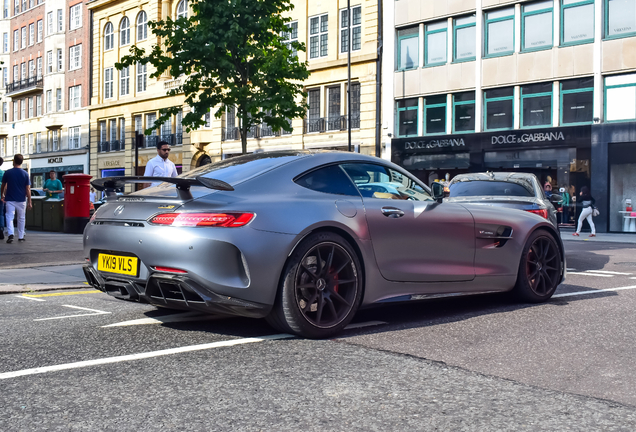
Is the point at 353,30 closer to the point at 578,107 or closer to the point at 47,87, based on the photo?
the point at 578,107

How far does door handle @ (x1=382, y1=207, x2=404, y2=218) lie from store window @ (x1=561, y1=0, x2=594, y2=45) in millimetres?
22606

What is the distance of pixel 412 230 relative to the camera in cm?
573

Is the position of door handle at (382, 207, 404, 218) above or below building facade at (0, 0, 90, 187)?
below

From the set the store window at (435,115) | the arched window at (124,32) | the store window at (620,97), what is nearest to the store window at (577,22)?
the store window at (620,97)

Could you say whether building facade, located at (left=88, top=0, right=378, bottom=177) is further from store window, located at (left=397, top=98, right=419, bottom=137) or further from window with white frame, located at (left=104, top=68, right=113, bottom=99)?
store window, located at (left=397, top=98, right=419, bottom=137)

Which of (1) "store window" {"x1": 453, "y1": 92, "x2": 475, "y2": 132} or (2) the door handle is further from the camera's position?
(1) "store window" {"x1": 453, "y1": 92, "x2": 475, "y2": 132}

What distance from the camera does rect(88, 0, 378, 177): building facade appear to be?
3234 centimetres

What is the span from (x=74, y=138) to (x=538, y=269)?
50.3 meters

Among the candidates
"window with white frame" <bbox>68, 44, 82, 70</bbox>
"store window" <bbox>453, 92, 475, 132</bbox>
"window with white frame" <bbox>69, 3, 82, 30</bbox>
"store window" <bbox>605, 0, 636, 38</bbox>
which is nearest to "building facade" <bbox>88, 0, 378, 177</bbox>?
"window with white frame" <bbox>68, 44, 82, 70</bbox>

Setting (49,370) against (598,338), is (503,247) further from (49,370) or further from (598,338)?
(49,370)

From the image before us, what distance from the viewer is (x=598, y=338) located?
5.23 m

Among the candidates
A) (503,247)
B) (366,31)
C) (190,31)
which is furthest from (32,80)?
(503,247)

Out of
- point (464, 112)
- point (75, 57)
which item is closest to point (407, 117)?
point (464, 112)

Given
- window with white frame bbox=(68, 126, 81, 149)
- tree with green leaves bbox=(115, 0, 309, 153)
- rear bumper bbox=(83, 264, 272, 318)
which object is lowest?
rear bumper bbox=(83, 264, 272, 318)
